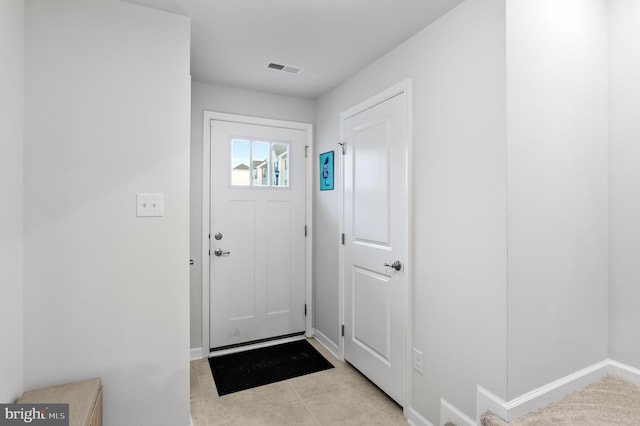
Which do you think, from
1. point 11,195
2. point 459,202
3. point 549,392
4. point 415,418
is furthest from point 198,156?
point 549,392

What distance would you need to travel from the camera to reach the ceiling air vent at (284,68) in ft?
8.19

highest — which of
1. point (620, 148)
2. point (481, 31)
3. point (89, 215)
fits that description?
point (481, 31)

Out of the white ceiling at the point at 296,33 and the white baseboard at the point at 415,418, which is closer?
the white ceiling at the point at 296,33

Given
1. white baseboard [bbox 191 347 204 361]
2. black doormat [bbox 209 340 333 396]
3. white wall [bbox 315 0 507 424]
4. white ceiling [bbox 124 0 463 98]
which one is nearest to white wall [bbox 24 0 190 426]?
white ceiling [bbox 124 0 463 98]

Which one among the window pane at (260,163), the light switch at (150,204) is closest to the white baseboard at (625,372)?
the light switch at (150,204)

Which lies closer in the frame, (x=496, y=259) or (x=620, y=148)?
(x=496, y=259)

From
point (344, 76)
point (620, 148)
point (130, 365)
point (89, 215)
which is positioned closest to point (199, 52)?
point (344, 76)

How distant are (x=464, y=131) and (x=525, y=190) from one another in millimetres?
411

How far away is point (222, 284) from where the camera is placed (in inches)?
116

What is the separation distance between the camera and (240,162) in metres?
3.02

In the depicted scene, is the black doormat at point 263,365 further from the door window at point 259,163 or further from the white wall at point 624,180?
the white wall at point 624,180

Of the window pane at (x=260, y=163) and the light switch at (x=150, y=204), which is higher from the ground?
the window pane at (x=260, y=163)

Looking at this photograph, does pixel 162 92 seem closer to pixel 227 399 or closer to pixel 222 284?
pixel 222 284

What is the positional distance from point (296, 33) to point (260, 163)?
1.30 metres
